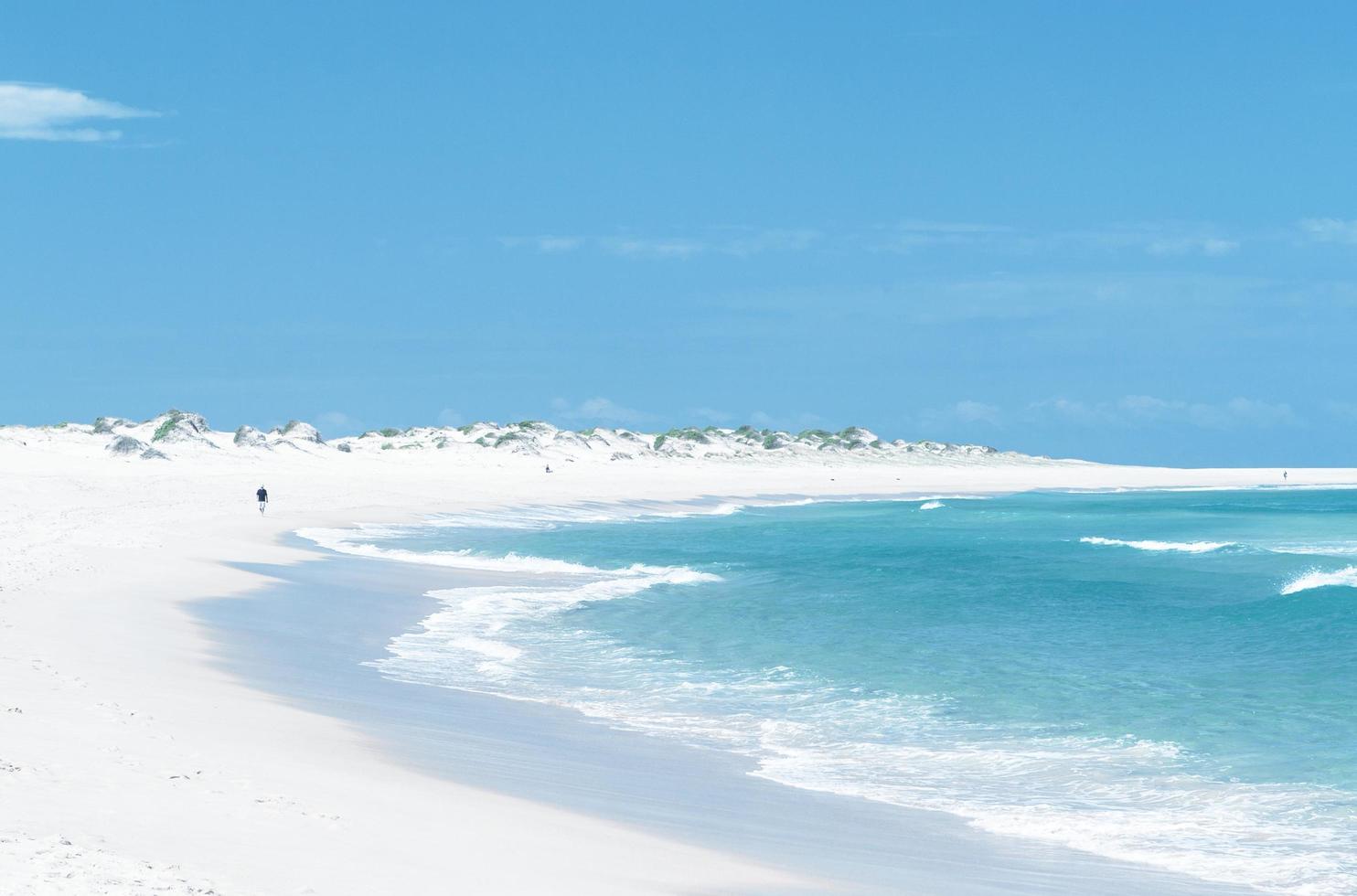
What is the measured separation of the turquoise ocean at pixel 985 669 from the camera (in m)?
12.5

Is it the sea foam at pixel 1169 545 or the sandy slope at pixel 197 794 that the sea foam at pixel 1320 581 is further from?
the sandy slope at pixel 197 794

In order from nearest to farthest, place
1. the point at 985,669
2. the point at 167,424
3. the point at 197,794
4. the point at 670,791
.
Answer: the point at 197,794 < the point at 670,791 < the point at 985,669 < the point at 167,424

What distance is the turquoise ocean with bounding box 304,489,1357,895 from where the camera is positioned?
1254 cm

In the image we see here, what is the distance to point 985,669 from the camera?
20.5 meters

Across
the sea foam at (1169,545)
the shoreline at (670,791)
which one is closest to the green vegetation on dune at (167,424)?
the sea foam at (1169,545)

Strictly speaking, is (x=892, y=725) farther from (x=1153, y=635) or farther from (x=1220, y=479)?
(x=1220, y=479)

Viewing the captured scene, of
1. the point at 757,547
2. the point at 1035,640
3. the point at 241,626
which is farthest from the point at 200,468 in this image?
the point at 1035,640

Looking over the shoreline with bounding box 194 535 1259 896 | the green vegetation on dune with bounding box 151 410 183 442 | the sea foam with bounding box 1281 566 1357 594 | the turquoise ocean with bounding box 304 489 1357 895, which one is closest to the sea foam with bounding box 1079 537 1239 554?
the turquoise ocean with bounding box 304 489 1357 895

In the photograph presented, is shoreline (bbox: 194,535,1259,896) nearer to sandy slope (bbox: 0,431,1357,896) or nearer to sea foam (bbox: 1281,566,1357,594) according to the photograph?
sandy slope (bbox: 0,431,1357,896)

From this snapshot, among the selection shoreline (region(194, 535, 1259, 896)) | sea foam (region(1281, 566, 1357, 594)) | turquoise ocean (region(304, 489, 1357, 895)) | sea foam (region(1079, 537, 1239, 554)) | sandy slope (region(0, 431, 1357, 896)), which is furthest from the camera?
sea foam (region(1079, 537, 1239, 554))

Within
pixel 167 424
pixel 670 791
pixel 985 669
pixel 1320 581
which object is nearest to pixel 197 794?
pixel 670 791

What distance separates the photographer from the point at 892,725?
53.6ft

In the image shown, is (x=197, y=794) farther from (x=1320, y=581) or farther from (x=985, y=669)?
(x=1320, y=581)

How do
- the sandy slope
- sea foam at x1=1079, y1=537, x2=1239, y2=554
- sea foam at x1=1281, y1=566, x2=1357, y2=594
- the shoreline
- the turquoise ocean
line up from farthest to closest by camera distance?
sea foam at x1=1079, y1=537, x2=1239, y2=554 < sea foam at x1=1281, y1=566, x2=1357, y2=594 < the turquoise ocean < the shoreline < the sandy slope
